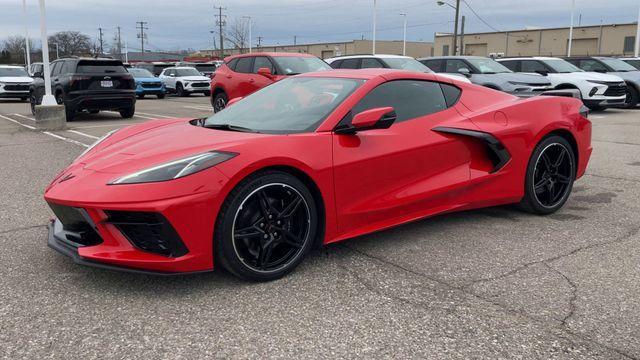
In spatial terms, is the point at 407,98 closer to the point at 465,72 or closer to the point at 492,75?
the point at 465,72

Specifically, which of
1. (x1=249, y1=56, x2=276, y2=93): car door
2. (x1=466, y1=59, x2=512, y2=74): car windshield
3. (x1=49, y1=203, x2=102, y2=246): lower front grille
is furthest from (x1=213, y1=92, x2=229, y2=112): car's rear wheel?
(x1=49, y1=203, x2=102, y2=246): lower front grille

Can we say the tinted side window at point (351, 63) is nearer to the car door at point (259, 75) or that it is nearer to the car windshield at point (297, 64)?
the car windshield at point (297, 64)

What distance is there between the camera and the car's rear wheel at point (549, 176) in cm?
477

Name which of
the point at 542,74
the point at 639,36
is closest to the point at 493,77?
the point at 542,74

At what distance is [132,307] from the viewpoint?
307 centimetres

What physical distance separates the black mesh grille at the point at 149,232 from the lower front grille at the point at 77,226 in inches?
7.7

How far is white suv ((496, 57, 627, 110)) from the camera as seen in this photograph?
14.9m

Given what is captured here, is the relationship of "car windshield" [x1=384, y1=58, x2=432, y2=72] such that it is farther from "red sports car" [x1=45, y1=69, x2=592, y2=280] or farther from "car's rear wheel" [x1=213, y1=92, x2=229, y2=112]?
"red sports car" [x1=45, y1=69, x2=592, y2=280]

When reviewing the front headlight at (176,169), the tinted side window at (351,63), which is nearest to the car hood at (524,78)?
the tinted side window at (351,63)

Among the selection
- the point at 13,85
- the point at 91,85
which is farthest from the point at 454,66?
the point at 13,85

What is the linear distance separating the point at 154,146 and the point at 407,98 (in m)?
1.94

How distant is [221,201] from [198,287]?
596mm

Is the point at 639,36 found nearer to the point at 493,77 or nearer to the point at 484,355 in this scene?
the point at 493,77

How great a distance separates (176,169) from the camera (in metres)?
3.14
